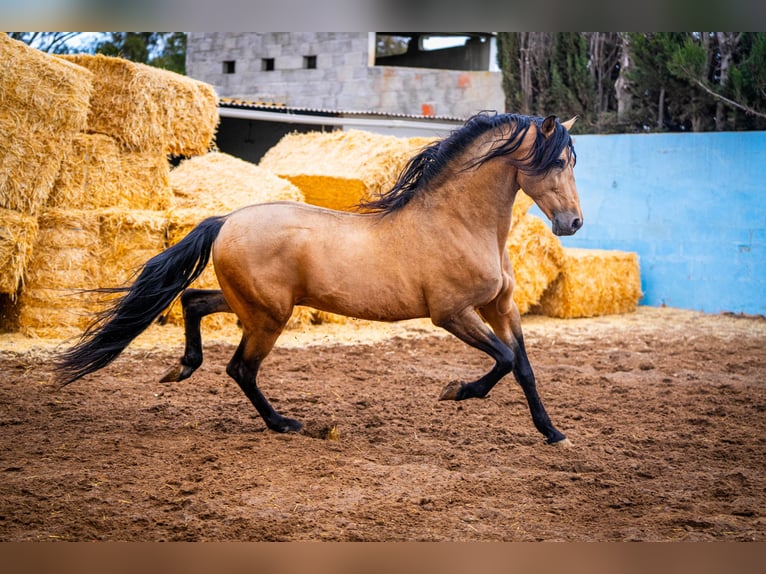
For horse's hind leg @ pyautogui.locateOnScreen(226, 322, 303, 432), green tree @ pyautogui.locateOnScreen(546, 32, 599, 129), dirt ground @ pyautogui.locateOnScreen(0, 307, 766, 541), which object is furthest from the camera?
green tree @ pyautogui.locateOnScreen(546, 32, 599, 129)

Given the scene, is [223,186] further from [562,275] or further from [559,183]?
[559,183]

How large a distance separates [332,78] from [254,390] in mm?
14466

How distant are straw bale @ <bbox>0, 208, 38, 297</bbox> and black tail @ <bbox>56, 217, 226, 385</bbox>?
9.09 ft

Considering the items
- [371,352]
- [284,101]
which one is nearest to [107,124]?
[371,352]

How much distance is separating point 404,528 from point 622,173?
8.70m

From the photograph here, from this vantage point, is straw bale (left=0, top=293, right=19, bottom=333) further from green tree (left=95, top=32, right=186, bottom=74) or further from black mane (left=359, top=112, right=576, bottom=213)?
green tree (left=95, top=32, right=186, bottom=74)

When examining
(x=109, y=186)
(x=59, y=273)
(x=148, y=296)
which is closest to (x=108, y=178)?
(x=109, y=186)

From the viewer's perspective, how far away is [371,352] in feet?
24.5

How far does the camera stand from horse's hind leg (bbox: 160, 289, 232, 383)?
4.74 metres

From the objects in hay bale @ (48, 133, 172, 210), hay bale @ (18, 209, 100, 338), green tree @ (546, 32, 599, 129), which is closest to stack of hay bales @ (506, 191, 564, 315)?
hay bale @ (48, 133, 172, 210)

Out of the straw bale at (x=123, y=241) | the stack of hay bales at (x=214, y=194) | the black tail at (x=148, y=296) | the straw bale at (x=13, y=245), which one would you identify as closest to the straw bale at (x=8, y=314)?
the straw bale at (x=13, y=245)

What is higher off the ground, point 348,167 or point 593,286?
point 348,167

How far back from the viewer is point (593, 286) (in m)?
9.95

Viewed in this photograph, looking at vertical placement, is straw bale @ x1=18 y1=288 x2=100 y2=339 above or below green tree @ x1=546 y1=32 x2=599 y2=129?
below
